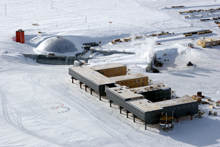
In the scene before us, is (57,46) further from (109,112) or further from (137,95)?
(137,95)

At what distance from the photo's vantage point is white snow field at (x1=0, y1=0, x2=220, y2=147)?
193ft

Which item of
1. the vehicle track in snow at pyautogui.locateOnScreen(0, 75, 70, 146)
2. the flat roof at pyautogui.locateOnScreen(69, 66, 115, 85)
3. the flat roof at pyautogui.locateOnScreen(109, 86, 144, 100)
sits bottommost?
the vehicle track in snow at pyautogui.locateOnScreen(0, 75, 70, 146)

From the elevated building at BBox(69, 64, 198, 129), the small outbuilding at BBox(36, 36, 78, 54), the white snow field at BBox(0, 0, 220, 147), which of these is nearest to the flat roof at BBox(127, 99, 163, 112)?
the elevated building at BBox(69, 64, 198, 129)

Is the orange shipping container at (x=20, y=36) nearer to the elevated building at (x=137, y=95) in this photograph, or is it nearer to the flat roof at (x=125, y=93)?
the elevated building at (x=137, y=95)

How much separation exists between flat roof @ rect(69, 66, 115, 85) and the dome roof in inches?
1007

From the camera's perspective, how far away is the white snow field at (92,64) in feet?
193

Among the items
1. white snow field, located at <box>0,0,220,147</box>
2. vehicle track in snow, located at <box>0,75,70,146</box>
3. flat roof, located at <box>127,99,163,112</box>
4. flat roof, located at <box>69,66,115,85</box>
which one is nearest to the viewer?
vehicle track in snow, located at <box>0,75,70,146</box>

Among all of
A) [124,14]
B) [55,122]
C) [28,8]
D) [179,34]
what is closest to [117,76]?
[55,122]

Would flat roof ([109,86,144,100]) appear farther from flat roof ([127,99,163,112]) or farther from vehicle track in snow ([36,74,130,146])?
vehicle track in snow ([36,74,130,146])

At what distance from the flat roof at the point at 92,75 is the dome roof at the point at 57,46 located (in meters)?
25.6

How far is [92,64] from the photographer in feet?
307

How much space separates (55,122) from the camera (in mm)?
63156

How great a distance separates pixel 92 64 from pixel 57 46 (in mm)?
18165

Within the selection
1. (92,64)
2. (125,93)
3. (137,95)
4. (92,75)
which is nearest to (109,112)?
(125,93)
